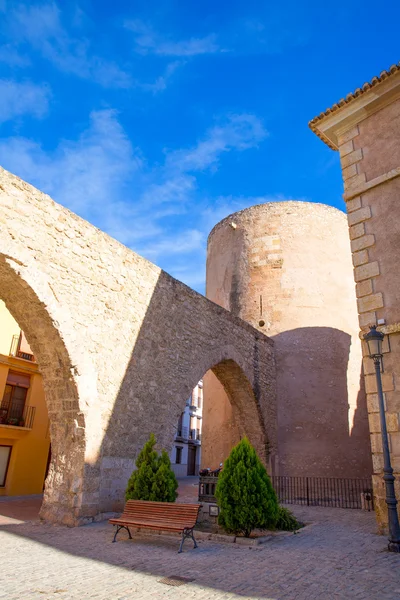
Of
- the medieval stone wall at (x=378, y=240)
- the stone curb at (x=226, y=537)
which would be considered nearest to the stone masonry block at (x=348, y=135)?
the medieval stone wall at (x=378, y=240)

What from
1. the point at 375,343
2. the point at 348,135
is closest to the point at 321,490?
the point at 375,343

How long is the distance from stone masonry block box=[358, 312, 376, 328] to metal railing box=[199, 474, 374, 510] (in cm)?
581

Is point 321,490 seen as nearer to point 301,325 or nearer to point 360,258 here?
point 301,325

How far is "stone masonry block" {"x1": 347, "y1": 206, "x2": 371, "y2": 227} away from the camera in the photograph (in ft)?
24.7

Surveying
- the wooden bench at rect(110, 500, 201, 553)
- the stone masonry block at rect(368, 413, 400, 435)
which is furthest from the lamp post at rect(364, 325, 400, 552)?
the wooden bench at rect(110, 500, 201, 553)

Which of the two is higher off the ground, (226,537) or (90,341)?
(90,341)

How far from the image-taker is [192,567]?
4.21 metres

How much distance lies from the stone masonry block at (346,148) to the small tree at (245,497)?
581 cm

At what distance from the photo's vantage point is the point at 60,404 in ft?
23.6

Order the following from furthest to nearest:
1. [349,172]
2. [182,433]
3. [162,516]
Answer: [182,433] → [349,172] → [162,516]

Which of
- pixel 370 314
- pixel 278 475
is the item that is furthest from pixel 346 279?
pixel 370 314

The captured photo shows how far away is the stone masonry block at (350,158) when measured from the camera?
8.03 m

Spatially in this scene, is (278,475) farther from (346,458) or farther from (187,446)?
(187,446)

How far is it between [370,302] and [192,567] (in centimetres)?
478
